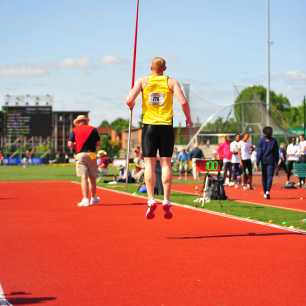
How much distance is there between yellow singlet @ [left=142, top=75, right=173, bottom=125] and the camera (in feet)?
30.4

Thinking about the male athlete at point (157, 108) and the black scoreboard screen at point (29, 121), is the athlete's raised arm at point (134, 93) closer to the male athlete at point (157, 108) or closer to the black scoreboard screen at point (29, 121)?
the male athlete at point (157, 108)

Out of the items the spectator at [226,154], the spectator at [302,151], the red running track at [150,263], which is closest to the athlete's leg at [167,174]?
the red running track at [150,263]

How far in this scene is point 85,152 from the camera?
48.9ft

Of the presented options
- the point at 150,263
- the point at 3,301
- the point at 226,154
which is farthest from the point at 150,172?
the point at 226,154

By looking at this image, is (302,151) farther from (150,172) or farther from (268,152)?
(150,172)

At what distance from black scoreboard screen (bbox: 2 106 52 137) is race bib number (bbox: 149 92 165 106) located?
7242 centimetres

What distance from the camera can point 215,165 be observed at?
1473 centimetres

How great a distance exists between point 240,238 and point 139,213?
4011 mm

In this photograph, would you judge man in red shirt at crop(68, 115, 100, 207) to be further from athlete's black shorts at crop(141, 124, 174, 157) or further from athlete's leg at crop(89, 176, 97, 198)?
athlete's black shorts at crop(141, 124, 174, 157)

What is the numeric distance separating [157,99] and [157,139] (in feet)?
1.68

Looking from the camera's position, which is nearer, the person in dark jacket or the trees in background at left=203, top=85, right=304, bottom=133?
the person in dark jacket

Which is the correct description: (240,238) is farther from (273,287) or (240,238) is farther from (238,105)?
(238,105)

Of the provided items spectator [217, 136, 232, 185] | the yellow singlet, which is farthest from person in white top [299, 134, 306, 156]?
the yellow singlet

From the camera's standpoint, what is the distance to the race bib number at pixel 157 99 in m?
9.26
